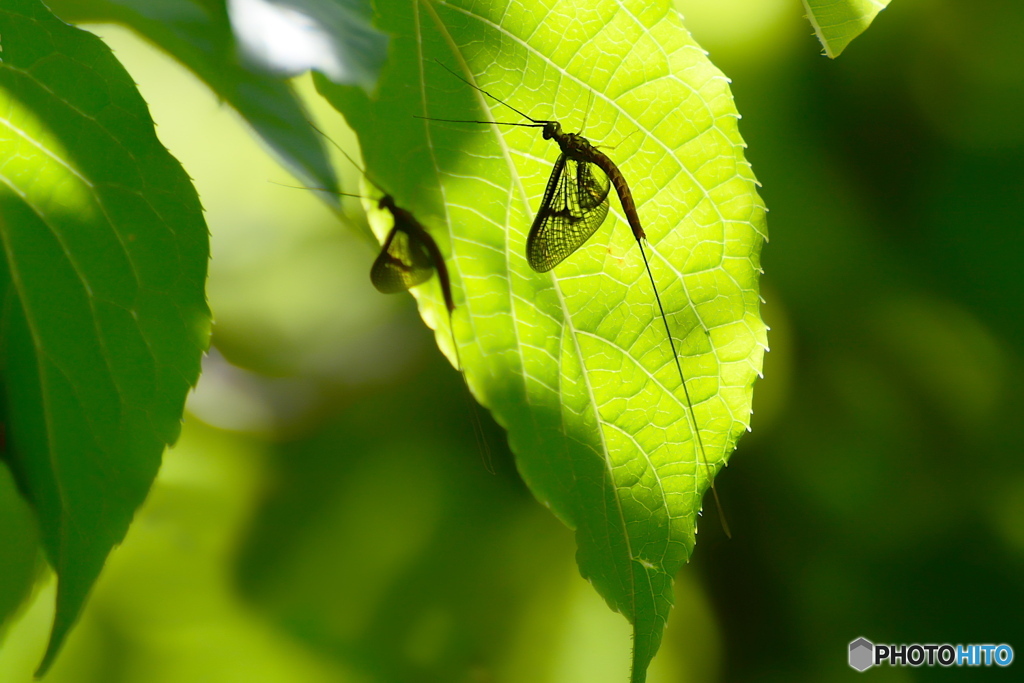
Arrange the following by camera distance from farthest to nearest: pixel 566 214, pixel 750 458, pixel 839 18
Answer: pixel 750 458, pixel 566 214, pixel 839 18

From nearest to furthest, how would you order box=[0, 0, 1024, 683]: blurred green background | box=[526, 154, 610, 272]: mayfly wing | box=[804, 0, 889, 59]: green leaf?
box=[804, 0, 889, 59]: green leaf, box=[526, 154, 610, 272]: mayfly wing, box=[0, 0, 1024, 683]: blurred green background

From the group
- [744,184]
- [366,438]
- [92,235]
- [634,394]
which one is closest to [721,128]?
[744,184]

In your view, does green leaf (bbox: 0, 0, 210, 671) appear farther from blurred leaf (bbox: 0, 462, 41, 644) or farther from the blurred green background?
the blurred green background

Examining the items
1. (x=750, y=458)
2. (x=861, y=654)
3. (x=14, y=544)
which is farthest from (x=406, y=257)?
(x=861, y=654)

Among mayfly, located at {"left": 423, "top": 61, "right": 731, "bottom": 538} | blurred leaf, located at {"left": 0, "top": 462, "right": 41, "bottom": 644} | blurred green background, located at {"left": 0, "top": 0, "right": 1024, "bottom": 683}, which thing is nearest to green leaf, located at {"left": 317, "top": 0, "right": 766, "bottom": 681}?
mayfly, located at {"left": 423, "top": 61, "right": 731, "bottom": 538}

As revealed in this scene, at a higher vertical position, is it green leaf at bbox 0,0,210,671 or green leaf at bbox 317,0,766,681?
green leaf at bbox 317,0,766,681

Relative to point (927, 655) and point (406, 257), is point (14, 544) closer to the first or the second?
point (406, 257)
